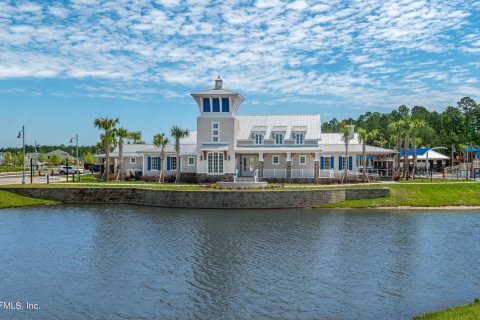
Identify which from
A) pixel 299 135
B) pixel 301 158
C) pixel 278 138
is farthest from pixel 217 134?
pixel 301 158

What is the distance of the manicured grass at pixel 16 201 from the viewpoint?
39.8 m

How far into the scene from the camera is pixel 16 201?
40.6 m

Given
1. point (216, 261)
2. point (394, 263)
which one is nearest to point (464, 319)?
point (394, 263)

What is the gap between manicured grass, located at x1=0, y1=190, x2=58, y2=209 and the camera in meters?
39.8

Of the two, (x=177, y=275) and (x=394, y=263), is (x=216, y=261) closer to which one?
(x=177, y=275)

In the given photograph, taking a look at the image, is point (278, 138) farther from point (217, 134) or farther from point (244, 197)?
point (244, 197)

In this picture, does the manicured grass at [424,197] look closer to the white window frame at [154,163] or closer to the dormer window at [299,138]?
the dormer window at [299,138]

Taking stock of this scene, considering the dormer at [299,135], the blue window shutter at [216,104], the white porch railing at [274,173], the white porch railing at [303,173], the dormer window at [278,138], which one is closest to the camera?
the white porch railing at [303,173]

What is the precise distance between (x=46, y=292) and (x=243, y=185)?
26.4m

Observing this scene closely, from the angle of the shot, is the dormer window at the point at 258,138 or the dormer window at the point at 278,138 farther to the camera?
the dormer window at the point at 258,138

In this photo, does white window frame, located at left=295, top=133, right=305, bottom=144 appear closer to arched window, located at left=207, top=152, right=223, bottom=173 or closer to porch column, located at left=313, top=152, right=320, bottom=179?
porch column, located at left=313, top=152, right=320, bottom=179

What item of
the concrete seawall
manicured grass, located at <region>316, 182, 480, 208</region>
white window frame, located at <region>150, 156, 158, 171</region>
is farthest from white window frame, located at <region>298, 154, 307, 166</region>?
white window frame, located at <region>150, 156, 158, 171</region>

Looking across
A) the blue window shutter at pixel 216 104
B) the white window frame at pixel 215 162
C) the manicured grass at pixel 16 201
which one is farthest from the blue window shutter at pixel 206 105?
the manicured grass at pixel 16 201

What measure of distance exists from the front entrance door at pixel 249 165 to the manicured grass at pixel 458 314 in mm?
37353
